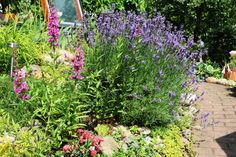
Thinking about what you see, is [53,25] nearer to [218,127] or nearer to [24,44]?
Result: [24,44]

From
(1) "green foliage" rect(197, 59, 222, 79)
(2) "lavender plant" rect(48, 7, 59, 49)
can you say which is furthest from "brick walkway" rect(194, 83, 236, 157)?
(2) "lavender plant" rect(48, 7, 59, 49)

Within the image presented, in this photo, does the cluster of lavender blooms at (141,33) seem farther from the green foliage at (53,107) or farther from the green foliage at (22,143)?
the green foliage at (22,143)

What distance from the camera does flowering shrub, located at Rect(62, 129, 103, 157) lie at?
3562 millimetres

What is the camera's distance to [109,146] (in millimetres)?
3992

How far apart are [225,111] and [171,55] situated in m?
2.53

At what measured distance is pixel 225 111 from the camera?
23.1 feet

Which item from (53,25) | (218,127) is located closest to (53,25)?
(53,25)

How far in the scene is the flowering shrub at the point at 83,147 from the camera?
3.56 meters

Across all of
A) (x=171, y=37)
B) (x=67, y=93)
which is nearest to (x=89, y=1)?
(x=171, y=37)

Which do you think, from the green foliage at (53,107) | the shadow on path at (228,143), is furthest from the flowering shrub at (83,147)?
the shadow on path at (228,143)

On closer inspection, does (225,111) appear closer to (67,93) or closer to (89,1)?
(67,93)

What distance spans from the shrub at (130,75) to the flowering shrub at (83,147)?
82cm

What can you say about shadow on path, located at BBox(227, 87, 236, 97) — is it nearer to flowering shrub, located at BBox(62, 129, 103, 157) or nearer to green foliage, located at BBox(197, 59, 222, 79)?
green foliage, located at BBox(197, 59, 222, 79)

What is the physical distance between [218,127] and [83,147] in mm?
3128
